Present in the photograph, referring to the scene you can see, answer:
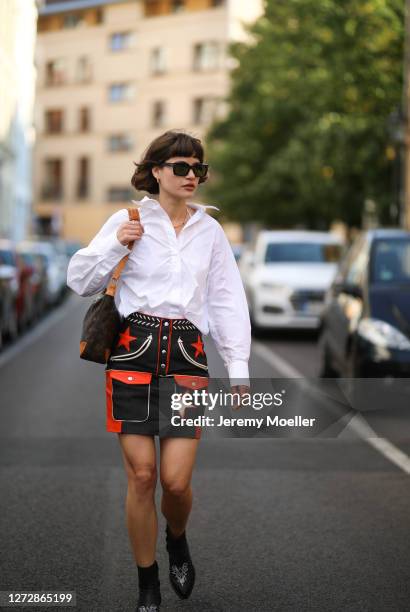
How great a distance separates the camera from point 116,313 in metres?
4.07

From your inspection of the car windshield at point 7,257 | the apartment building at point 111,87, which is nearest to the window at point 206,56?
the apartment building at point 111,87

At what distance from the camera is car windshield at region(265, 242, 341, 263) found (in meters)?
19.6

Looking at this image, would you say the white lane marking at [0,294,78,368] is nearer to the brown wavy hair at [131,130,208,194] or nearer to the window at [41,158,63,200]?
the brown wavy hair at [131,130,208,194]

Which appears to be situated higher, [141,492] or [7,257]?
[141,492]

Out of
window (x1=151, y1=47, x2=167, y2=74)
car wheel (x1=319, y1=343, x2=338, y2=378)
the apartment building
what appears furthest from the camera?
window (x1=151, y1=47, x2=167, y2=74)

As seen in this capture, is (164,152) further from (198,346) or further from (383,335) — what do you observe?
(383,335)

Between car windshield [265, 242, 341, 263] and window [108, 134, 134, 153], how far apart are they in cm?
5301

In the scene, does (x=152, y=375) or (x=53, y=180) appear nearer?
(x=152, y=375)

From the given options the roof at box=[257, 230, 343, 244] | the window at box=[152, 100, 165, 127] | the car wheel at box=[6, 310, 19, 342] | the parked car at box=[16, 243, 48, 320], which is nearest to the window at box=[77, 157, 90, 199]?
the window at box=[152, 100, 165, 127]

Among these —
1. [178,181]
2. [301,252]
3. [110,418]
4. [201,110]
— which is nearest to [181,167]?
[178,181]

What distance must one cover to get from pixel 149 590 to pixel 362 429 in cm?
358

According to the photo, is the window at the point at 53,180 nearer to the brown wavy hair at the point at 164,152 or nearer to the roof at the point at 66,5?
the roof at the point at 66,5

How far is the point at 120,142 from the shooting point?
72250 millimetres

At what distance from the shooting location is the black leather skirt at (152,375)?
4.00 m
